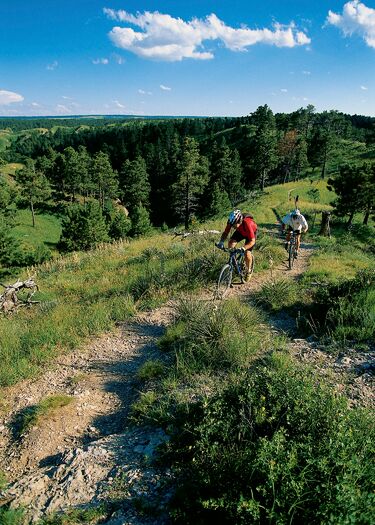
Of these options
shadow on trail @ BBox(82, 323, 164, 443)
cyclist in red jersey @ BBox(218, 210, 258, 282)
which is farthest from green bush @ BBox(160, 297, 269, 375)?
cyclist in red jersey @ BBox(218, 210, 258, 282)

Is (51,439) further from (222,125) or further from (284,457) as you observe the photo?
(222,125)

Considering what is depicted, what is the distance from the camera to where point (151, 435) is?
173 inches

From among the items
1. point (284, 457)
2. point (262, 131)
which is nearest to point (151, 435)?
point (284, 457)

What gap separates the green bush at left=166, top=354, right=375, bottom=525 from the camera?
251 centimetres

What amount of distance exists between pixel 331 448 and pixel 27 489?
326 centimetres

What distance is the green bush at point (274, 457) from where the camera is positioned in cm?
251

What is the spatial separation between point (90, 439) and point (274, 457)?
2.95 meters

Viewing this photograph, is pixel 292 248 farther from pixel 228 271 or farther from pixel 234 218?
pixel 234 218

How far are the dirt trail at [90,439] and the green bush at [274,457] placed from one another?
48cm

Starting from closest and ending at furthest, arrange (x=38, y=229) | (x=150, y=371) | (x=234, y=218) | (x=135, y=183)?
(x=150, y=371) < (x=234, y=218) < (x=38, y=229) < (x=135, y=183)

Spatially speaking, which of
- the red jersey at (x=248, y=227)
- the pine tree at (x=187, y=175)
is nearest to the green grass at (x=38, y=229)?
the pine tree at (x=187, y=175)

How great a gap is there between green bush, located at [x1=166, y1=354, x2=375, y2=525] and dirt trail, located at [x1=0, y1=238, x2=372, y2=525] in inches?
19.1

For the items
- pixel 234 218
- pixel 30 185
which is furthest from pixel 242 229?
pixel 30 185

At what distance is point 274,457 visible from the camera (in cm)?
280
